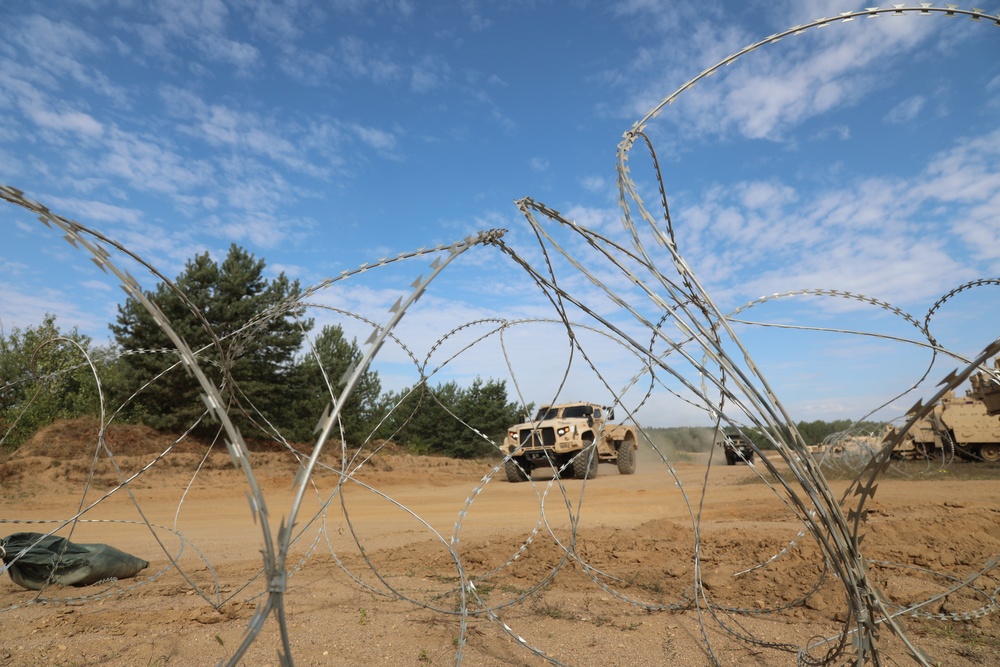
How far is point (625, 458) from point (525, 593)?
16.5 m

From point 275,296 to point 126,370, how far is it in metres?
6.77

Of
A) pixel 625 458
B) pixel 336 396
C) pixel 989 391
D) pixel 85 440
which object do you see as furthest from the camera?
pixel 336 396

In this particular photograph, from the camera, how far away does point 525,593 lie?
18.6 ft

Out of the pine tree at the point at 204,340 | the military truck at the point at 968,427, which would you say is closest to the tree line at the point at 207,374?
the pine tree at the point at 204,340

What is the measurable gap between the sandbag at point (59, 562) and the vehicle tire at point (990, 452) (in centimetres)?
2206

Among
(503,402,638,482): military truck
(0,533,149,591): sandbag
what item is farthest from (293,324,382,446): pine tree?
(0,533,149,591): sandbag

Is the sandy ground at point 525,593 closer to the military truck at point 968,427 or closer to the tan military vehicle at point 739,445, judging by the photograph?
the tan military vehicle at point 739,445

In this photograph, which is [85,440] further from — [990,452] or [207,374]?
[990,452]

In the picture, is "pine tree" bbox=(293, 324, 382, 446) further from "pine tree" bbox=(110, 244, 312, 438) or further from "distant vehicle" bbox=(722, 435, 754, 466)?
"distant vehicle" bbox=(722, 435, 754, 466)

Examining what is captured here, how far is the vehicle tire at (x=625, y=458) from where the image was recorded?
21.5 meters

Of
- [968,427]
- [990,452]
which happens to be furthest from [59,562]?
[990,452]

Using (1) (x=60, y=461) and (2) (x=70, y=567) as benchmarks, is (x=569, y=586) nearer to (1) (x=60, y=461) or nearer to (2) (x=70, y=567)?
(2) (x=70, y=567)

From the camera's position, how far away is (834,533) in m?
2.66

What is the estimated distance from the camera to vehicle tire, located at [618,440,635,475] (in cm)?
2150
